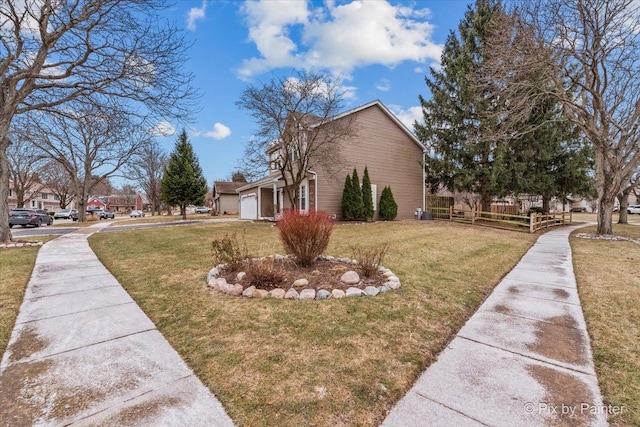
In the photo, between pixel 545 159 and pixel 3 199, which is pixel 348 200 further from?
pixel 3 199

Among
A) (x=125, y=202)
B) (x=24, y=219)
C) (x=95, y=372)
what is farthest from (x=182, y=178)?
(x=125, y=202)

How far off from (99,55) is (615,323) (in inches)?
510

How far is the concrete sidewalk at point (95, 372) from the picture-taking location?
2.23 metres

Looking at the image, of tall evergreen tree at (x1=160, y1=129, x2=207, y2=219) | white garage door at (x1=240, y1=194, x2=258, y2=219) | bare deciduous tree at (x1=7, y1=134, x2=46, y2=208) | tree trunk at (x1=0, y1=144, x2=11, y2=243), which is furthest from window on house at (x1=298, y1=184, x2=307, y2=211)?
bare deciduous tree at (x1=7, y1=134, x2=46, y2=208)

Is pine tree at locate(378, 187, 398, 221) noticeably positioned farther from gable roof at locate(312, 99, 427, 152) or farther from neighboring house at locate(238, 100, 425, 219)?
gable roof at locate(312, 99, 427, 152)

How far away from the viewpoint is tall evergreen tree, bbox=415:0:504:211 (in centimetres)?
1731

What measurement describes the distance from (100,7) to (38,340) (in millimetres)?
9075

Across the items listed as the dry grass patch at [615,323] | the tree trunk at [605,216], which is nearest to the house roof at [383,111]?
the tree trunk at [605,216]

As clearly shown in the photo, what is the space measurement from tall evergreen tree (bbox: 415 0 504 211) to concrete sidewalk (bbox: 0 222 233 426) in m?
17.2

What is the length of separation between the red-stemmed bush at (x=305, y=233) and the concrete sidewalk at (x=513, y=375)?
2.87m

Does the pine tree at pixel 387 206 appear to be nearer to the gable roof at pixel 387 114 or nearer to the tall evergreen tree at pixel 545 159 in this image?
the gable roof at pixel 387 114

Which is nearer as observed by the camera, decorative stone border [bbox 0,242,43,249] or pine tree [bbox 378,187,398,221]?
decorative stone border [bbox 0,242,43,249]

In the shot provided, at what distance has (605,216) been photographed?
42.7 ft

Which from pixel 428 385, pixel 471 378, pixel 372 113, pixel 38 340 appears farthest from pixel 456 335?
pixel 372 113
